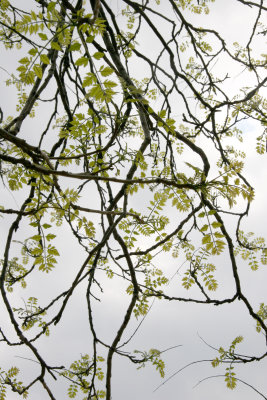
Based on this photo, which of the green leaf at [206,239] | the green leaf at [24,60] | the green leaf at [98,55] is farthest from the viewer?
the green leaf at [206,239]

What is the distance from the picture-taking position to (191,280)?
3.12 metres

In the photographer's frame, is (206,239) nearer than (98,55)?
No

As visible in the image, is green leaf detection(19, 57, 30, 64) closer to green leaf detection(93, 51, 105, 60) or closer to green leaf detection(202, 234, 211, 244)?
green leaf detection(93, 51, 105, 60)

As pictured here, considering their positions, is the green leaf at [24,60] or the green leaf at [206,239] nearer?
the green leaf at [24,60]

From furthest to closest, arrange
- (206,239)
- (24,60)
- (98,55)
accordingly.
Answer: (206,239), (24,60), (98,55)

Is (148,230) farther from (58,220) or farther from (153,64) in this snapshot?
(153,64)

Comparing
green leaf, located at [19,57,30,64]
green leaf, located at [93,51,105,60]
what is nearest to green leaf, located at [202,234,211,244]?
green leaf, located at [93,51,105,60]

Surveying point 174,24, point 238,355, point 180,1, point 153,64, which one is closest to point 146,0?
point 174,24

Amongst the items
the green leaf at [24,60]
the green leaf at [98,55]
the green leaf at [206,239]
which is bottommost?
the green leaf at [206,239]

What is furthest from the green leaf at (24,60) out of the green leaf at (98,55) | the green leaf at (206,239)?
the green leaf at (206,239)

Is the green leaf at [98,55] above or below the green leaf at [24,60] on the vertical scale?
below

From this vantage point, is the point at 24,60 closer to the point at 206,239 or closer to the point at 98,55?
the point at 98,55

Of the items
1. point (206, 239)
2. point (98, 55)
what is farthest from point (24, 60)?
point (206, 239)

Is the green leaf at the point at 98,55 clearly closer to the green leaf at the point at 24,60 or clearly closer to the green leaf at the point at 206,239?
the green leaf at the point at 24,60
